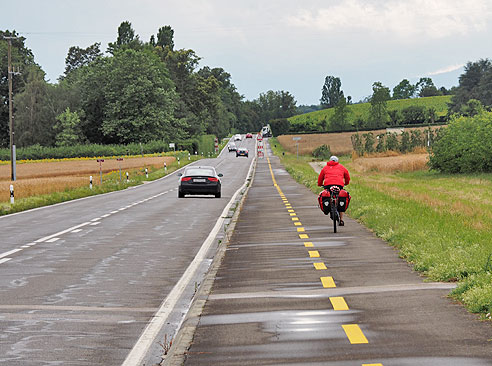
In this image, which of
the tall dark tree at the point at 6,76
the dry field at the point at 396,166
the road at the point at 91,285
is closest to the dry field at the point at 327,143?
the dry field at the point at 396,166

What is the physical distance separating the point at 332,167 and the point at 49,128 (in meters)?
108

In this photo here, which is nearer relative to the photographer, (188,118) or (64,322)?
(64,322)

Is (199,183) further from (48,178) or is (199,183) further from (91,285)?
(48,178)

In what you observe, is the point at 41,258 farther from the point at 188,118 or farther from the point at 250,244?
the point at 188,118

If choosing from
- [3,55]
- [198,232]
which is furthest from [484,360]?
[3,55]

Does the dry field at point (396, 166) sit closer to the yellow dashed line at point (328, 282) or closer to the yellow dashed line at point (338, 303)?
the yellow dashed line at point (328, 282)

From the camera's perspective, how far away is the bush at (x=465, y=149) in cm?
A: 5703

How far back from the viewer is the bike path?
5.84 m

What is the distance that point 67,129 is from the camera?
11644 centimetres

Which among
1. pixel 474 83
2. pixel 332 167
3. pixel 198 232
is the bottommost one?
pixel 198 232

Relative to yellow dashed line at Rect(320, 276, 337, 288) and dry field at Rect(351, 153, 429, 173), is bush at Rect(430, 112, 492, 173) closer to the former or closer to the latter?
dry field at Rect(351, 153, 429, 173)

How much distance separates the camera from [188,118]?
14450 cm

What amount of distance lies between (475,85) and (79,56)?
3753 inches

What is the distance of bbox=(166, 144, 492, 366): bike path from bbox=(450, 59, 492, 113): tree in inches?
6486
